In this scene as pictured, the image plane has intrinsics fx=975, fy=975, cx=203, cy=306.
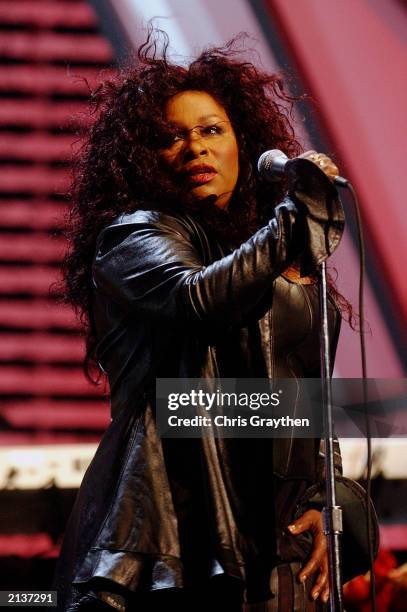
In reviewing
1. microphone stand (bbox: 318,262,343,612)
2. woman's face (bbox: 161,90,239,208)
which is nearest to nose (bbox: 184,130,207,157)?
woman's face (bbox: 161,90,239,208)

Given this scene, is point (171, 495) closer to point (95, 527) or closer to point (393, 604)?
point (95, 527)

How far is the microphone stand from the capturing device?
4.05 ft

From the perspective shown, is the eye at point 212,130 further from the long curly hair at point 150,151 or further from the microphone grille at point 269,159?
the microphone grille at point 269,159

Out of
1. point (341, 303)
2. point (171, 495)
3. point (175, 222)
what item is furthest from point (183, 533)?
point (341, 303)

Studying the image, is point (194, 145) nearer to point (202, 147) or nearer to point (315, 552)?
A: point (202, 147)

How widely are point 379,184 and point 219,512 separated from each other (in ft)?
5.00

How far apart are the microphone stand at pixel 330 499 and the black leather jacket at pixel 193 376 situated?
0.09 metres

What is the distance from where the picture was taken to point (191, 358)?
4.61 feet

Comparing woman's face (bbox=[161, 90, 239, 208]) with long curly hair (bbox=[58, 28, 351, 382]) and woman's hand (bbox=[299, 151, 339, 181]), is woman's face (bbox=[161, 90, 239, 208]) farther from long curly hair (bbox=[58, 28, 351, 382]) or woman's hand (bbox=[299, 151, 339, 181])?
woman's hand (bbox=[299, 151, 339, 181])

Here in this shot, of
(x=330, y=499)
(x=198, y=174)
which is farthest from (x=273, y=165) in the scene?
(x=330, y=499)

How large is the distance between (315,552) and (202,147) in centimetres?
70

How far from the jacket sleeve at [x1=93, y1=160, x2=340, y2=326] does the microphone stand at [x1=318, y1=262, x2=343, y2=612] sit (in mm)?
52

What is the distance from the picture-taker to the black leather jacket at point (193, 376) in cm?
130

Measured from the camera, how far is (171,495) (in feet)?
4.51
